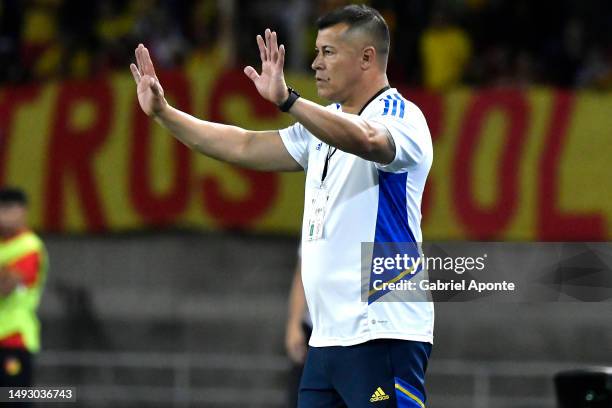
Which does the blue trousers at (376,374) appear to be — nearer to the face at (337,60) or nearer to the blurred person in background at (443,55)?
the face at (337,60)

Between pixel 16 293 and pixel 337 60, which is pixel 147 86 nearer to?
pixel 337 60

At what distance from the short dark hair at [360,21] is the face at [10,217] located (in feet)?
15.6

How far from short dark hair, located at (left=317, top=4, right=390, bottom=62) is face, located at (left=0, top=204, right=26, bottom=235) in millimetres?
4758

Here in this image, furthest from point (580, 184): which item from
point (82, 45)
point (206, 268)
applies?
point (82, 45)

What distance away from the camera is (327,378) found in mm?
5570

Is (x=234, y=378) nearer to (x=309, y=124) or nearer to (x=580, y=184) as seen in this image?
(x=580, y=184)

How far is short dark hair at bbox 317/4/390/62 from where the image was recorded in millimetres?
5625

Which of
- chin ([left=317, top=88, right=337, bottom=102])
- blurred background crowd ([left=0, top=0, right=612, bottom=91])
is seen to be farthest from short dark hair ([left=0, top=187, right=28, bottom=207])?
chin ([left=317, top=88, right=337, bottom=102])

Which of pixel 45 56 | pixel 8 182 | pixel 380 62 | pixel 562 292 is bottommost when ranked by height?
pixel 562 292

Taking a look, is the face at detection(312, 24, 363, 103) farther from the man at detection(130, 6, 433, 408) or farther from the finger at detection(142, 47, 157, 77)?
the finger at detection(142, 47, 157, 77)

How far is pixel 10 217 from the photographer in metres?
9.89

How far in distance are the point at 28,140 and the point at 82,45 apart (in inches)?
68.6

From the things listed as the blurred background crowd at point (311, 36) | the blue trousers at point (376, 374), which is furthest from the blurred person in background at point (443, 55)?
the blue trousers at point (376, 374)

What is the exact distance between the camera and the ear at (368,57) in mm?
5645
